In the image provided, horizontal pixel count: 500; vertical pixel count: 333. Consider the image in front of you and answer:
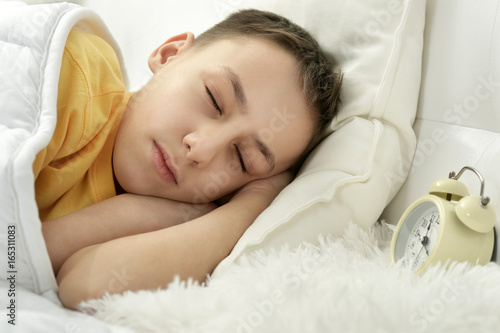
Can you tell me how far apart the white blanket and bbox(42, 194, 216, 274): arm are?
3.8 inches

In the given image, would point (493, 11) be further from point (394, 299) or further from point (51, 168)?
point (51, 168)

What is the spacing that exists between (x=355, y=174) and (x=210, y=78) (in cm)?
35

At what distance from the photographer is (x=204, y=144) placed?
932 millimetres

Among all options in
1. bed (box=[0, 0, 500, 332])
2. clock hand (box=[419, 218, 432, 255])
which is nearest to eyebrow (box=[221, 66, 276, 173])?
bed (box=[0, 0, 500, 332])

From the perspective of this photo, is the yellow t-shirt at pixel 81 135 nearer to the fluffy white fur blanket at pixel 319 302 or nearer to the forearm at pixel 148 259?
the forearm at pixel 148 259

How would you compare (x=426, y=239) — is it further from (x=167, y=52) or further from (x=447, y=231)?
(x=167, y=52)

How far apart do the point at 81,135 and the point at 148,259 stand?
0.29 m

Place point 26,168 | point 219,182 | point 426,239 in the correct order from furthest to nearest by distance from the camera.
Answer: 1. point 219,182
2. point 426,239
3. point 26,168

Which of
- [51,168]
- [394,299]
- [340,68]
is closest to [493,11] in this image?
[340,68]

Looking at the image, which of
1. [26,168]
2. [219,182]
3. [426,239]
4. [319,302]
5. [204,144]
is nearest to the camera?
[319,302]

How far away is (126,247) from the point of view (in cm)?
80

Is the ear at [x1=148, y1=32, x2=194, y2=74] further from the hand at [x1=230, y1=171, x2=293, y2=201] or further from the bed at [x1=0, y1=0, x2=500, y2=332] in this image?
the hand at [x1=230, y1=171, x2=293, y2=201]

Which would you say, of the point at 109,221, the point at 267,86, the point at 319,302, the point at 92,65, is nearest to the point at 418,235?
the point at 319,302

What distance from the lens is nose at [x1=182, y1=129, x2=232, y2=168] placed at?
3.06ft
